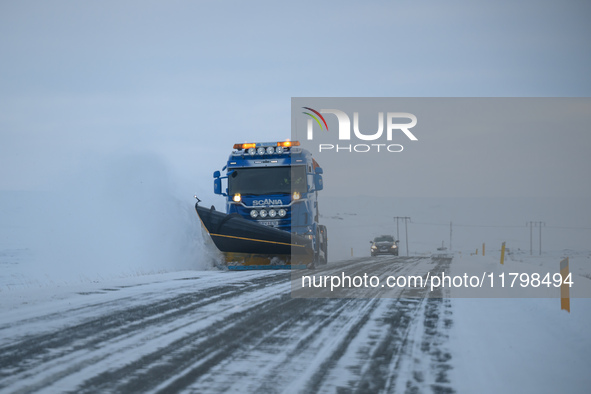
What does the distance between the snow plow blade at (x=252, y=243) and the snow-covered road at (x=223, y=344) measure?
5.33 m

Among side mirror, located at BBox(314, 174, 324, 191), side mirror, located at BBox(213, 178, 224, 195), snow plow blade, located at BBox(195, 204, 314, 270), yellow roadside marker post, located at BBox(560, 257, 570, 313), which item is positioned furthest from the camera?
side mirror, located at BBox(314, 174, 324, 191)

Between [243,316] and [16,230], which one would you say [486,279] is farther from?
[16,230]

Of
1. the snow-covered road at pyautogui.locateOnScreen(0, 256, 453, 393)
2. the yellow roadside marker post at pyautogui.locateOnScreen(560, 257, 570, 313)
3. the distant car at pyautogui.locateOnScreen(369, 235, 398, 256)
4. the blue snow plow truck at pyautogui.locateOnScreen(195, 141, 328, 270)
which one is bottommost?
the distant car at pyautogui.locateOnScreen(369, 235, 398, 256)

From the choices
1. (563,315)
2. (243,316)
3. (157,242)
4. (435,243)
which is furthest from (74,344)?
(435,243)

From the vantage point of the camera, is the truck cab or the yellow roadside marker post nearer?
the yellow roadside marker post

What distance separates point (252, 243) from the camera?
14.9 metres

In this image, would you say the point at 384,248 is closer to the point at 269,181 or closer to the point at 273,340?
the point at 269,181

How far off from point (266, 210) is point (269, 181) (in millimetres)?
869

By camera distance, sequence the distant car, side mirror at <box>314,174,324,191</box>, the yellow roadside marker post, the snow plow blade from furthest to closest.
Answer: the distant car → side mirror at <box>314,174,324,191</box> → the snow plow blade → the yellow roadside marker post

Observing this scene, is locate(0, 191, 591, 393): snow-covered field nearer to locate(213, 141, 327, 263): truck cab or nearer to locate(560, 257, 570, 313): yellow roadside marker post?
locate(560, 257, 570, 313): yellow roadside marker post

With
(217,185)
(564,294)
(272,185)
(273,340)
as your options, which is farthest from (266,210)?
(273,340)

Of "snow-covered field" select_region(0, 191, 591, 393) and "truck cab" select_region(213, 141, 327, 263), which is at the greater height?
"truck cab" select_region(213, 141, 327, 263)

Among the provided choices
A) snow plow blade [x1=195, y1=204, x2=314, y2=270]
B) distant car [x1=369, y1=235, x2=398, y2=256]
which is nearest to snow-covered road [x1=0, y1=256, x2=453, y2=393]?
snow plow blade [x1=195, y1=204, x2=314, y2=270]

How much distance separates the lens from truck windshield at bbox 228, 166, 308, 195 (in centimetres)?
1546
